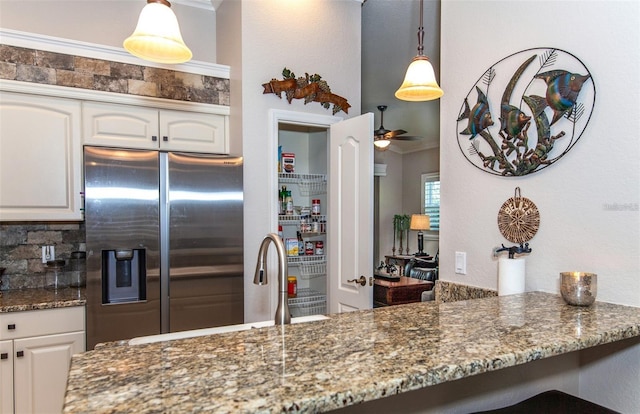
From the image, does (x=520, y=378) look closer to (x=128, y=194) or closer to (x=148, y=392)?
(x=148, y=392)

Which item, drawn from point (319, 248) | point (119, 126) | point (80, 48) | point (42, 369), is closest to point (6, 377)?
point (42, 369)

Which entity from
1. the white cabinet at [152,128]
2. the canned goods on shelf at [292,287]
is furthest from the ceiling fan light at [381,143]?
the white cabinet at [152,128]

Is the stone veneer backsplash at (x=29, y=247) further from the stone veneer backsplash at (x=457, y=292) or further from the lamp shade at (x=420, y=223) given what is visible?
the lamp shade at (x=420, y=223)

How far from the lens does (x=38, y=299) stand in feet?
8.00

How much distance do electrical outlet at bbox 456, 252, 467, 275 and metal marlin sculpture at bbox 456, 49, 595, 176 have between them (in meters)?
0.46

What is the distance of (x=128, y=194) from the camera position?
240 centimetres

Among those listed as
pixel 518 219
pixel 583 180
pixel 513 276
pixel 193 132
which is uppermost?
pixel 193 132

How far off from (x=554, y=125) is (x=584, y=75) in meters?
0.22

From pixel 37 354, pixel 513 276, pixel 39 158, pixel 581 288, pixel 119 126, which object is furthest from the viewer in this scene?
pixel 119 126

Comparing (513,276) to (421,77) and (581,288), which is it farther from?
(421,77)

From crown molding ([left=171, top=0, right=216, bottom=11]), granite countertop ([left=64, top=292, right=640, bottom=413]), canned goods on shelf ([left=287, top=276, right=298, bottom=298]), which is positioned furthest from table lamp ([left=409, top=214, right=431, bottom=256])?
Result: granite countertop ([left=64, top=292, right=640, bottom=413])

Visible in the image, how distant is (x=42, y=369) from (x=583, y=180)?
2.89 m

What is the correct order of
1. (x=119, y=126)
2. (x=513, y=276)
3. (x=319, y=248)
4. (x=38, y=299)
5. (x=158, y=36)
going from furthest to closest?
(x=319, y=248)
(x=119, y=126)
(x=38, y=299)
(x=513, y=276)
(x=158, y=36)

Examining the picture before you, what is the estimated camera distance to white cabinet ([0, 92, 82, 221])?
8.13ft
